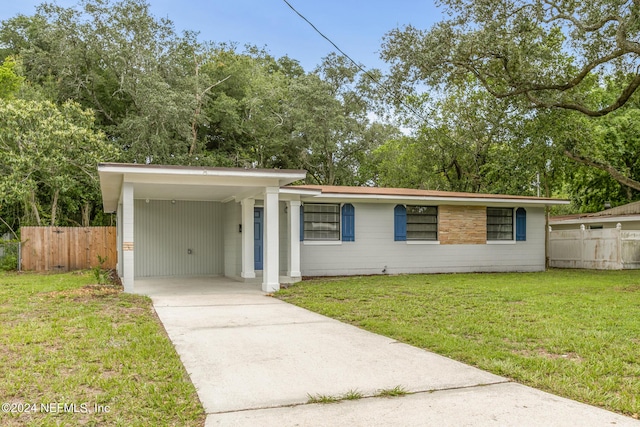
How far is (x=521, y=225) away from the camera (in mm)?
15438

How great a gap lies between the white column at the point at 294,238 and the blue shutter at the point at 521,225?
7319 millimetres

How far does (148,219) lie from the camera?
13.6 meters

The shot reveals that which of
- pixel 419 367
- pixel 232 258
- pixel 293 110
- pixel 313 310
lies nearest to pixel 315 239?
pixel 232 258

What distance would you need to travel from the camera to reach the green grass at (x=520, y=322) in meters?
4.21

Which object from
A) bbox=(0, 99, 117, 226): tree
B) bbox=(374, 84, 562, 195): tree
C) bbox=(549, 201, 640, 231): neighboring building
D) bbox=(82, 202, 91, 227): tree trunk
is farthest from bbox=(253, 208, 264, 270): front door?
bbox=(549, 201, 640, 231): neighboring building

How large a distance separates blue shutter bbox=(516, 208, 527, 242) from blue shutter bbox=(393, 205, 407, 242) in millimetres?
3865

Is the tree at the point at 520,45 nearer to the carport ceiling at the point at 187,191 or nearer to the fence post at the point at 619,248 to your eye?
the fence post at the point at 619,248

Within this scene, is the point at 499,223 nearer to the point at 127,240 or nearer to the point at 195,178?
the point at 195,178

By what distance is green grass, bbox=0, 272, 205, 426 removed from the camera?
10.9 ft

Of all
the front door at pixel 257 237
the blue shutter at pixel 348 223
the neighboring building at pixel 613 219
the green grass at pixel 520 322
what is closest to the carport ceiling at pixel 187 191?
the front door at pixel 257 237

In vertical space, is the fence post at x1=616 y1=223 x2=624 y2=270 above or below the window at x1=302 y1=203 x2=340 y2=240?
below

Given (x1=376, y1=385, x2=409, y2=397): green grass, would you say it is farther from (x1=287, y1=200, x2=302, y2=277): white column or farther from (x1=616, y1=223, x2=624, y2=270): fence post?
(x1=616, y1=223, x2=624, y2=270): fence post

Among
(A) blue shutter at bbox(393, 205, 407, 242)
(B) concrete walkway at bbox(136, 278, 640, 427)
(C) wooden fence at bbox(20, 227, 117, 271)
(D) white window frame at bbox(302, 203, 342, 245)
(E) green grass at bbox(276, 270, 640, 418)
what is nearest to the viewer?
(B) concrete walkway at bbox(136, 278, 640, 427)

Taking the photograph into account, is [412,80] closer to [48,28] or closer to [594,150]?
[594,150]
